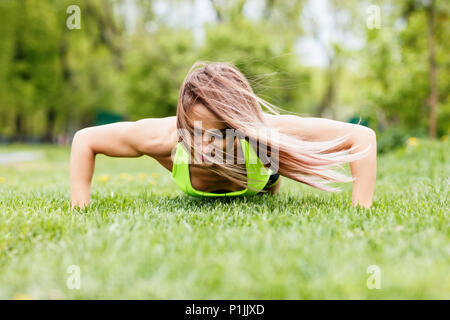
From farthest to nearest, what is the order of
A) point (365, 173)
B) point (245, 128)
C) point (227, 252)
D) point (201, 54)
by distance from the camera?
1. point (201, 54)
2. point (365, 173)
3. point (245, 128)
4. point (227, 252)

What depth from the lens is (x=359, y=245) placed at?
1.92 m

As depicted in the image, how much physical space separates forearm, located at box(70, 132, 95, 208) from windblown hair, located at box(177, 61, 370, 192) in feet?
2.67

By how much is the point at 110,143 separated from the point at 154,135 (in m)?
0.34

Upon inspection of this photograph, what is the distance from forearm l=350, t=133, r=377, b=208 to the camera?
2.89 metres

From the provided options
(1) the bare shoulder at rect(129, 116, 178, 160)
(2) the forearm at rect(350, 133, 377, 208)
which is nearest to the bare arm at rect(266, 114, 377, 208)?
(2) the forearm at rect(350, 133, 377, 208)

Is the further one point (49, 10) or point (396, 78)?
point (49, 10)

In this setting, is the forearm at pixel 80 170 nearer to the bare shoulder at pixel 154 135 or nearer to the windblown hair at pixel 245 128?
the bare shoulder at pixel 154 135

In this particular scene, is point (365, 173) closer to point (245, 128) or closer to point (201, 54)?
point (245, 128)

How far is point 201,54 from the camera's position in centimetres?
1873

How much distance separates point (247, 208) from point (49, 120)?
3455 cm

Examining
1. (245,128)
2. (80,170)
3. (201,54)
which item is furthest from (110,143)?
(201,54)

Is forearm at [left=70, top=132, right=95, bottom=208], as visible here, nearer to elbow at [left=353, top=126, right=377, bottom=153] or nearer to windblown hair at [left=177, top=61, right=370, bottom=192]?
windblown hair at [left=177, top=61, right=370, bottom=192]

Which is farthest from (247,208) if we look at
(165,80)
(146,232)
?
(165,80)

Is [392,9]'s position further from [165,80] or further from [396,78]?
[165,80]
